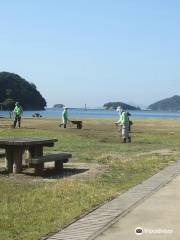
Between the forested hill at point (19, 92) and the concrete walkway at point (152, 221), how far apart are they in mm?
127090

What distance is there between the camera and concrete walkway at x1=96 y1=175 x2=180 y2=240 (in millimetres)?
7059

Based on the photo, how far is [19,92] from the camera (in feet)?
516

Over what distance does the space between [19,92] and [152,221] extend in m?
151

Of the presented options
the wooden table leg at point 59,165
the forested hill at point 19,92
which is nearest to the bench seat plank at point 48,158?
the wooden table leg at point 59,165

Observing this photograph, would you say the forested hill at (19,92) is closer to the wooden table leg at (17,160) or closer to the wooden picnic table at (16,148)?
the wooden picnic table at (16,148)

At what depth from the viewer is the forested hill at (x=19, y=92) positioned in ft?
484

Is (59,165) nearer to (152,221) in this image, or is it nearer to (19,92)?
(152,221)

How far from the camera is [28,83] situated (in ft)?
539

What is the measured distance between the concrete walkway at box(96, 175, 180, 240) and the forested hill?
417 feet

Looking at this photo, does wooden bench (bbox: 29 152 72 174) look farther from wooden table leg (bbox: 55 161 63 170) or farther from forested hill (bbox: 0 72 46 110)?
forested hill (bbox: 0 72 46 110)

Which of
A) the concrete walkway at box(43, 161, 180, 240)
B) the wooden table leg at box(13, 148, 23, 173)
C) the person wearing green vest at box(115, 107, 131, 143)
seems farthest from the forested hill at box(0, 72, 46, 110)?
the concrete walkway at box(43, 161, 180, 240)

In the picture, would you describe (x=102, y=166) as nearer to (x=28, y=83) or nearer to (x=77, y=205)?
(x=77, y=205)

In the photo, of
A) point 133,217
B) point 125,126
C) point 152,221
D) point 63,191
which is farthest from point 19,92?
point 152,221

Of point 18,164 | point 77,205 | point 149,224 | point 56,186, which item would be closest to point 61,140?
point 18,164
